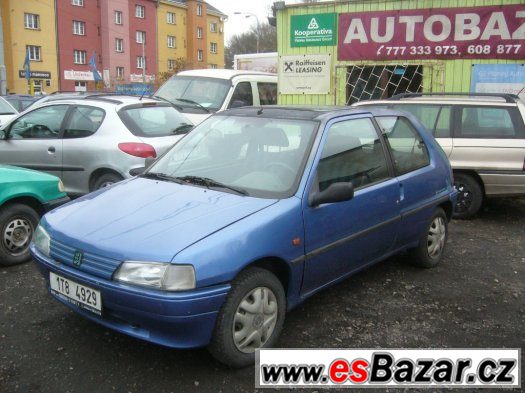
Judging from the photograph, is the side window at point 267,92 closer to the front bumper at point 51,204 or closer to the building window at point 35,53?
the front bumper at point 51,204

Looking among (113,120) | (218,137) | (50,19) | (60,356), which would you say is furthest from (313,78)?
(50,19)

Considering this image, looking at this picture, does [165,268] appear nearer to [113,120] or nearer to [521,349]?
[521,349]

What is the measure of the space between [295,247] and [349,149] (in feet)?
3.62

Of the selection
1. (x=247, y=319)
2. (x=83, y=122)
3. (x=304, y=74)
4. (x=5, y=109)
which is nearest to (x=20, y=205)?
(x=83, y=122)

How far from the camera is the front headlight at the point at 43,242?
3497 millimetres

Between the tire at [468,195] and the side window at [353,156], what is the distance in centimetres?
318

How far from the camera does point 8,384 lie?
3.13 meters

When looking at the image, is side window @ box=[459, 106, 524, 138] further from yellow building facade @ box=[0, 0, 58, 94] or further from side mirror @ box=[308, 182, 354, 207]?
yellow building facade @ box=[0, 0, 58, 94]

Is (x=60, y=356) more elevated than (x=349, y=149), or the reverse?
(x=349, y=149)

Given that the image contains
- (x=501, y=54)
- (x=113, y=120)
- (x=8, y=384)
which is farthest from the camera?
(x=501, y=54)

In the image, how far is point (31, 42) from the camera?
44.2 m

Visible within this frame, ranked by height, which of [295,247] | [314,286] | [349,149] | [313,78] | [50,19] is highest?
[50,19]

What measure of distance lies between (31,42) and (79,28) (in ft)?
19.9

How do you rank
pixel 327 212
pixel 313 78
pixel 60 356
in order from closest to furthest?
pixel 60 356, pixel 327 212, pixel 313 78
